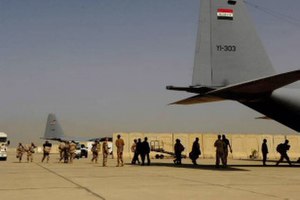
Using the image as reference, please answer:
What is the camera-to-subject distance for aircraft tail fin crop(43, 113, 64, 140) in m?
69.9

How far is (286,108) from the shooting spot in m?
20.1

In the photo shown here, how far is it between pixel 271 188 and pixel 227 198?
2.41 meters

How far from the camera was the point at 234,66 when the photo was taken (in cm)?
1945

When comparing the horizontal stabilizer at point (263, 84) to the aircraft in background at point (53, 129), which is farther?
the aircraft in background at point (53, 129)

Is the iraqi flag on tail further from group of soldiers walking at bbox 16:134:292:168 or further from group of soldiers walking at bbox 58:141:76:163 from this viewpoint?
group of soldiers walking at bbox 58:141:76:163

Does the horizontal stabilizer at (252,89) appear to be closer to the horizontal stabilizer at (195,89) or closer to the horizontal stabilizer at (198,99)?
the horizontal stabilizer at (198,99)

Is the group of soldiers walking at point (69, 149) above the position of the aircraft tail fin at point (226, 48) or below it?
below

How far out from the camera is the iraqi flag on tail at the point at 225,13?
63.0ft

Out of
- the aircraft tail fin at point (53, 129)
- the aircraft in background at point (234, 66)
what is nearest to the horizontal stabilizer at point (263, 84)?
the aircraft in background at point (234, 66)

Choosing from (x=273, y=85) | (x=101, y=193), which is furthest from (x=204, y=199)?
(x=273, y=85)

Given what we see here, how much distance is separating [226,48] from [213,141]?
2368 cm

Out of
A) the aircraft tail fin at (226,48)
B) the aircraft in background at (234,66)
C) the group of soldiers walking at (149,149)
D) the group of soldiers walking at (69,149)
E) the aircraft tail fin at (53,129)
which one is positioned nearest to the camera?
the aircraft in background at (234,66)

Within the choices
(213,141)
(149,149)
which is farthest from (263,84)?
(213,141)

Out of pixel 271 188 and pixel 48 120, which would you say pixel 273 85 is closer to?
pixel 271 188
